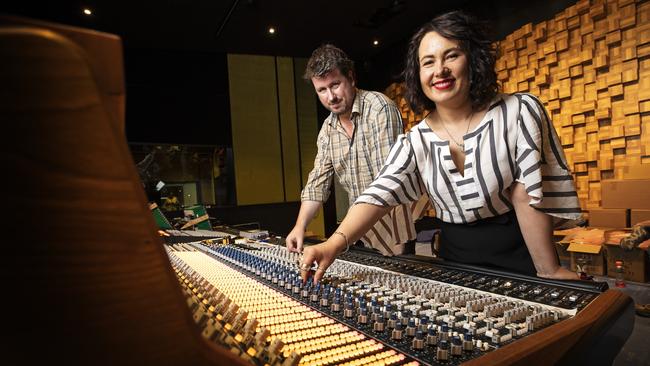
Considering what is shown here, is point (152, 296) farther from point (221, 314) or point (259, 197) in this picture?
point (259, 197)

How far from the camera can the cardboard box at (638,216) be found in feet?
12.1

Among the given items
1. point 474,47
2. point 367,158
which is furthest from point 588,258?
point 474,47

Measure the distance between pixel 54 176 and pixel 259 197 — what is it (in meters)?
6.53

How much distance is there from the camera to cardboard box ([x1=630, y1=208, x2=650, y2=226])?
12.1 feet

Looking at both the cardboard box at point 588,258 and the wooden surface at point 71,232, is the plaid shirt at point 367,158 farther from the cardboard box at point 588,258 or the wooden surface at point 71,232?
the cardboard box at point 588,258

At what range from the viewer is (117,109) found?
1.00 ft

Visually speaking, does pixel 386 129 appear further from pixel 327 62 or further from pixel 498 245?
pixel 498 245

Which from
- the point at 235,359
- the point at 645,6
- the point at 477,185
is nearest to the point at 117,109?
the point at 235,359

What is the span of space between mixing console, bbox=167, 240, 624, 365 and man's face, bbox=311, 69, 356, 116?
3.49 ft

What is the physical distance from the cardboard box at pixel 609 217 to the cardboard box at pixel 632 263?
499mm

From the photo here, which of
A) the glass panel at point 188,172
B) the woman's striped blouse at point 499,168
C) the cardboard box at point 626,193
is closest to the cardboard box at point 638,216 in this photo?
the cardboard box at point 626,193

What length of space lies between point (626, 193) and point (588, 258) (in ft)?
2.68

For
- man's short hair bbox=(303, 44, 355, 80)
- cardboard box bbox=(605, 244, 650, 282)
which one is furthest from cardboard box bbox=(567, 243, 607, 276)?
man's short hair bbox=(303, 44, 355, 80)

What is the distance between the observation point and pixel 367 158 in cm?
199
